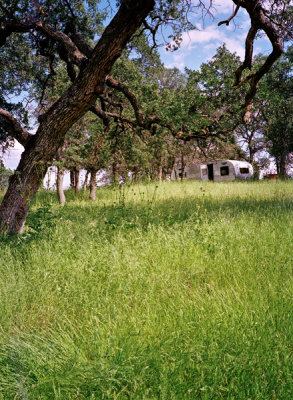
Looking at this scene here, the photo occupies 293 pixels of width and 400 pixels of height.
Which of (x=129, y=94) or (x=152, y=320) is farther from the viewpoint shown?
(x=129, y=94)

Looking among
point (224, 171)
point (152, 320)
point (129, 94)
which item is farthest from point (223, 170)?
point (152, 320)

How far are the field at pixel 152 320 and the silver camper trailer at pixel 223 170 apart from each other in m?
25.2

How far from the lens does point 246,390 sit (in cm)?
167

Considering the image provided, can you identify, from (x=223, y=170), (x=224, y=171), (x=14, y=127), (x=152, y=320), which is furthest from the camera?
(x=223, y=170)

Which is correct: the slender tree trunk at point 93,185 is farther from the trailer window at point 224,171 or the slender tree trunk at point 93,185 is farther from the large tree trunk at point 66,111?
the trailer window at point 224,171

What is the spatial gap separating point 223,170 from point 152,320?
28952 millimetres

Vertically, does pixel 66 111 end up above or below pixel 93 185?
above

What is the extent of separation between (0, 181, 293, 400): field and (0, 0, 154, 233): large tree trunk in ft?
6.60

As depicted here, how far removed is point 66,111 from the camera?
A: 19.5ft

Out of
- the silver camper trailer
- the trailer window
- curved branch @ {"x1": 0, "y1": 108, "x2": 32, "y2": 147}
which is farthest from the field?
the trailer window

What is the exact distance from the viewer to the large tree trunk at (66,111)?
5586 millimetres

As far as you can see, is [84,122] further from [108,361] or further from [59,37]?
[108,361]

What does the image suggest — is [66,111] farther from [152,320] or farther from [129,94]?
[152,320]

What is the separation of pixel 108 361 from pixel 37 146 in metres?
5.30
